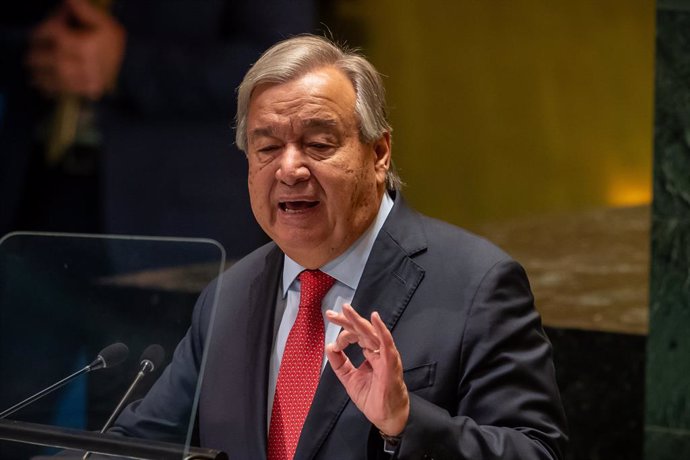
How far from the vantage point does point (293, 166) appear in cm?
206

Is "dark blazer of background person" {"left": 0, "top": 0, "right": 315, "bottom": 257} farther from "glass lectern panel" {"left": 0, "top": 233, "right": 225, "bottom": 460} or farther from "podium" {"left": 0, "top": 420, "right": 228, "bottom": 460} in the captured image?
"podium" {"left": 0, "top": 420, "right": 228, "bottom": 460}

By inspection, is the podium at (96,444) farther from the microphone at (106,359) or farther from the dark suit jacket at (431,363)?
the dark suit jacket at (431,363)

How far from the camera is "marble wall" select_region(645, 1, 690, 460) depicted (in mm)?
3492

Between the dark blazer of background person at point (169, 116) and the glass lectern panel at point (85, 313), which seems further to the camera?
the dark blazer of background person at point (169, 116)

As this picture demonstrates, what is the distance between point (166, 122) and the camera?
4105 mm

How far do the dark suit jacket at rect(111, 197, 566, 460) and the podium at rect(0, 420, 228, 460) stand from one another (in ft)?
0.63

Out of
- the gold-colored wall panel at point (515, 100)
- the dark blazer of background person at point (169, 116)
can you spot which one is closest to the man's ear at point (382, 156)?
the gold-colored wall panel at point (515, 100)

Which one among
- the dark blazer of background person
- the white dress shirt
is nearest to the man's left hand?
the white dress shirt

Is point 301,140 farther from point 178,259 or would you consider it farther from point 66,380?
point 66,380

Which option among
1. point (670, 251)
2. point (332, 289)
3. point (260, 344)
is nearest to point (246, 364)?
point (260, 344)

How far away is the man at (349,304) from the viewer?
199 cm

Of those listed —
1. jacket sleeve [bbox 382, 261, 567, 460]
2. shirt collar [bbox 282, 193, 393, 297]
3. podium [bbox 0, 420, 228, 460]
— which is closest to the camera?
podium [bbox 0, 420, 228, 460]

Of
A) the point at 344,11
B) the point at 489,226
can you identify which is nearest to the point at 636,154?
the point at 489,226

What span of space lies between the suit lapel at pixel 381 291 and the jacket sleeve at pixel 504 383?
0.15 m
